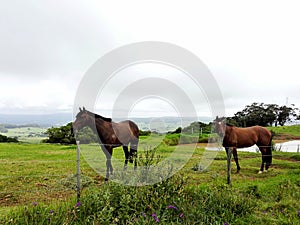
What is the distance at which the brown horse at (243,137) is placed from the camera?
27.6 feet

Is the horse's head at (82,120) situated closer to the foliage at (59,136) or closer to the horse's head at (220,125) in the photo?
the horse's head at (220,125)

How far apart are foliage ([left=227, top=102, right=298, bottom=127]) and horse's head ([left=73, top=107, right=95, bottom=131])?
45.7 meters

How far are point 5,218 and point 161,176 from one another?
2.45 meters

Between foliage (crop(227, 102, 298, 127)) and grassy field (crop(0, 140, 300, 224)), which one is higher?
foliage (crop(227, 102, 298, 127))

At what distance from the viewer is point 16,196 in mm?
5059

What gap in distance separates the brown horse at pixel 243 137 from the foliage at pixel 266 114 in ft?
136

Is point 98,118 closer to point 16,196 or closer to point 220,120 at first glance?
point 16,196

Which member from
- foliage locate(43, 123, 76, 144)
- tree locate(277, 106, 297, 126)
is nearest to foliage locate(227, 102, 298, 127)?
tree locate(277, 106, 297, 126)

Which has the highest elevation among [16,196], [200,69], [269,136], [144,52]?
[144,52]

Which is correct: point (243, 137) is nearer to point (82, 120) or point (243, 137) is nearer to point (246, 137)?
point (246, 137)

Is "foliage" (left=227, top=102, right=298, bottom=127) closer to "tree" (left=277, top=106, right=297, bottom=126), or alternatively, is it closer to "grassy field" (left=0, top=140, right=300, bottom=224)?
"tree" (left=277, top=106, right=297, bottom=126)

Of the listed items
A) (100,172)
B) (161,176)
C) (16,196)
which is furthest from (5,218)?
(100,172)

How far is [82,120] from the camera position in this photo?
7051mm

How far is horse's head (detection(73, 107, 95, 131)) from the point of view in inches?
275
